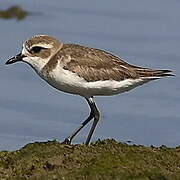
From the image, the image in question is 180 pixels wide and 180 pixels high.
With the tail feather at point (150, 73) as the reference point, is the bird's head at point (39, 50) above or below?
above

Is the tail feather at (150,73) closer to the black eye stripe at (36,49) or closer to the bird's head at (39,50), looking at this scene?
the bird's head at (39,50)

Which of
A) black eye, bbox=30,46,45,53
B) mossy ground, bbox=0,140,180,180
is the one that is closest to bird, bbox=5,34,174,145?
black eye, bbox=30,46,45,53

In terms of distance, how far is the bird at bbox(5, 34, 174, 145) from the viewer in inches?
437

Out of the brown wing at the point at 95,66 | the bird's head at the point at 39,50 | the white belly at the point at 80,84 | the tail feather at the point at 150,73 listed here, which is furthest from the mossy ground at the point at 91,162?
the tail feather at the point at 150,73

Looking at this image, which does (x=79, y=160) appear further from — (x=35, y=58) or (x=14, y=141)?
(x=14, y=141)

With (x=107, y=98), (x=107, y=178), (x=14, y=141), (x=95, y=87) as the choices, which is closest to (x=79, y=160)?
(x=107, y=178)

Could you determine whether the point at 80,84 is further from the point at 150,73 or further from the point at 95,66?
the point at 150,73

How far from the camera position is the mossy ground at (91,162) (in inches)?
356

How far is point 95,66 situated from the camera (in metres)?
11.4

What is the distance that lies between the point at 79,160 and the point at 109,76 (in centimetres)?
228

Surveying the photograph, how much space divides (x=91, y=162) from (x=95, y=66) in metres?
2.39

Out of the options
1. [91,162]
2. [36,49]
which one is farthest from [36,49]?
[91,162]

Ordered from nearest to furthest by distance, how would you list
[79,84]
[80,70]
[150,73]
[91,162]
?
[91,162] < [79,84] < [80,70] < [150,73]

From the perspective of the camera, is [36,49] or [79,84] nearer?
[79,84]
